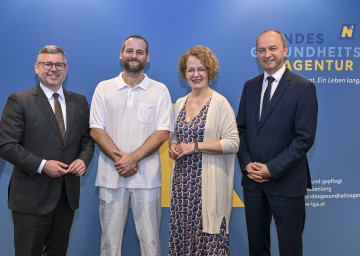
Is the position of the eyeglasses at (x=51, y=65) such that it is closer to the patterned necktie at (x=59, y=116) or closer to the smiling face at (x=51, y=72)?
the smiling face at (x=51, y=72)

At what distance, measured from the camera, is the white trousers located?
281 centimetres

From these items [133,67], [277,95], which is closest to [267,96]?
[277,95]

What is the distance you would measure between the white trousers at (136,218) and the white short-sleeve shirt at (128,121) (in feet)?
0.28

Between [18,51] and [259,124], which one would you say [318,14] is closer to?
[259,124]

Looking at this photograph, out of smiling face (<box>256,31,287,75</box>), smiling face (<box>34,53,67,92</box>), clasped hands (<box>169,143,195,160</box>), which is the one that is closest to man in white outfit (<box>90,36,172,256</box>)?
clasped hands (<box>169,143,195,160</box>)

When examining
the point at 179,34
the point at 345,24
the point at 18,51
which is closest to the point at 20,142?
the point at 18,51

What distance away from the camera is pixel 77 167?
8.08ft

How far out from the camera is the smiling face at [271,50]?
8.54 ft

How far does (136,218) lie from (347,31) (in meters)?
2.63

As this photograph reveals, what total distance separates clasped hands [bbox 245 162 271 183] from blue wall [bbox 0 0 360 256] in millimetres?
1097

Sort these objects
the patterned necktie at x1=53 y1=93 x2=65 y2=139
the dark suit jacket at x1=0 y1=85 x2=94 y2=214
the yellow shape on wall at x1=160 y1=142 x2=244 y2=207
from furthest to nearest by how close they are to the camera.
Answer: the yellow shape on wall at x1=160 y1=142 x2=244 y2=207, the patterned necktie at x1=53 y1=93 x2=65 y2=139, the dark suit jacket at x1=0 y1=85 x2=94 y2=214

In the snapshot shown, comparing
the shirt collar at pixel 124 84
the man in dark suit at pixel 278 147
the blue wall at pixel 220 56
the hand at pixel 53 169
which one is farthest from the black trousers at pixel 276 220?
the hand at pixel 53 169

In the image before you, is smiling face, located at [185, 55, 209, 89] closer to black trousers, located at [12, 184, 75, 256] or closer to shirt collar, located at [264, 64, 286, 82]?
shirt collar, located at [264, 64, 286, 82]

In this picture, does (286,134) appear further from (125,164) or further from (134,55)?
(134,55)
